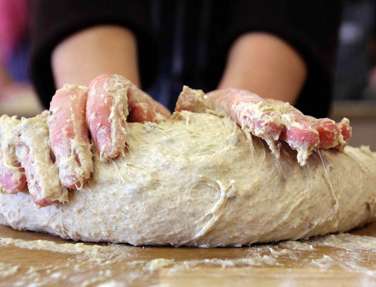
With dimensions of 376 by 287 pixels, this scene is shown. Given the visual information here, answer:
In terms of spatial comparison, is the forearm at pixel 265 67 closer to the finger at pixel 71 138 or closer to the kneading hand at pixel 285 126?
the kneading hand at pixel 285 126

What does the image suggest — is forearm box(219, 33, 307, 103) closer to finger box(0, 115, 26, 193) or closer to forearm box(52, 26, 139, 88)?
forearm box(52, 26, 139, 88)

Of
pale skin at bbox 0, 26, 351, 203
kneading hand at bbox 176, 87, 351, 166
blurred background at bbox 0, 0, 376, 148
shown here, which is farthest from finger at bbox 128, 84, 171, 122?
blurred background at bbox 0, 0, 376, 148

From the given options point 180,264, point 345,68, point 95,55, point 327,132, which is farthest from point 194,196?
point 345,68

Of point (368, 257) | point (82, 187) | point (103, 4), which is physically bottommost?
point (368, 257)

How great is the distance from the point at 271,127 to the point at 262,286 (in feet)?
0.75

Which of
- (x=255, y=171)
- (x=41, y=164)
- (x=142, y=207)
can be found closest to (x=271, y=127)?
(x=255, y=171)

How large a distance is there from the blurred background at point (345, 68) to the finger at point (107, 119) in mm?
1718

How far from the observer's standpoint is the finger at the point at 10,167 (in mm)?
849

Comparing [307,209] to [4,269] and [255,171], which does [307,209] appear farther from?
[4,269]

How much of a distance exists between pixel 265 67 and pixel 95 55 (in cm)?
40

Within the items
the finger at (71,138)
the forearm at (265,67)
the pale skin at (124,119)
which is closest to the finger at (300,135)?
the pale skin at (124,119)

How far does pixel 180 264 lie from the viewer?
0.75 m

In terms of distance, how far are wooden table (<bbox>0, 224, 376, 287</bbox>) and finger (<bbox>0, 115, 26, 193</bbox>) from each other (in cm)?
8

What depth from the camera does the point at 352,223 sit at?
939 mm
